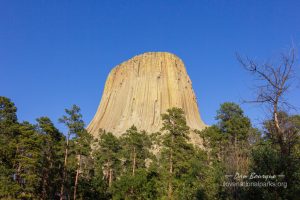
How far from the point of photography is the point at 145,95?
95.8 metres

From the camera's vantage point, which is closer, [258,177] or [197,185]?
[258,177]

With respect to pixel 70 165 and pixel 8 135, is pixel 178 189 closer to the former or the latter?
pixel 70 165

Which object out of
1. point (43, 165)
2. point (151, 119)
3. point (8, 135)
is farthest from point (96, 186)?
point (151, 119)

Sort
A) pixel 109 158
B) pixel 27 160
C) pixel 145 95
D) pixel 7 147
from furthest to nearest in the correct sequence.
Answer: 1. pixel 145 95
2. pixel 109 158
3. pixel 7 147
4. pixel 27 160

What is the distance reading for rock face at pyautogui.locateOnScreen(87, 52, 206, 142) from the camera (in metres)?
91.5

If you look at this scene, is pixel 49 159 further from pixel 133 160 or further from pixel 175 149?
pixel 133 160

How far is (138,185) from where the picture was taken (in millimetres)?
38781

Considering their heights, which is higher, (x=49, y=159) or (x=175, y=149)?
(x=175, y=149)

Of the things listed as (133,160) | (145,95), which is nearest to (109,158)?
(133,160)

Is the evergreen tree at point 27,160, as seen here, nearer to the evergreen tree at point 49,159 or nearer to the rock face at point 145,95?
the evergreen tree at point 49,159

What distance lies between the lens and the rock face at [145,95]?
91.5 m

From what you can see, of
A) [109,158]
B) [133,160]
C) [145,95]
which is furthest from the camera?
[145,95]

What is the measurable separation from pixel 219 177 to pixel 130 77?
269 feet

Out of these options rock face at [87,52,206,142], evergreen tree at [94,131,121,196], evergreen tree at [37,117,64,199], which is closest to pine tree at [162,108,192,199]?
evergreen tree at [37,117,64,199]
